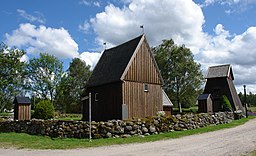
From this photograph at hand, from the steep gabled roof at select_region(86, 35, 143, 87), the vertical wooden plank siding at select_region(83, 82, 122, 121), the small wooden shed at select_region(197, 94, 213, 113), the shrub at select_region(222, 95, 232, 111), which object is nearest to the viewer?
the vertical wooden plank siding at select_region(83, 82, 122, 121)

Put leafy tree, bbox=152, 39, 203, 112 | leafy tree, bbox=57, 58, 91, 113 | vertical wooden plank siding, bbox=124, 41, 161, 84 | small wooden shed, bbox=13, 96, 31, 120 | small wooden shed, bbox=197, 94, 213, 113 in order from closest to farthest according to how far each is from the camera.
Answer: vertical wooden plank siding, bbox=124, 41, 161, 84, small wooden shed, bbox=13, 96, 31, 120, small wooden shed, bbox=197, 94, 213, 113, leafy tree, bbox=152, 39, 203, 112, leafy tree, bbox=57, 58, 91, 113

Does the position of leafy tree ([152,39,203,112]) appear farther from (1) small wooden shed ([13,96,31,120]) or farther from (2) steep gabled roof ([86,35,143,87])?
(1) small wooden shed ([13,96,31,120])

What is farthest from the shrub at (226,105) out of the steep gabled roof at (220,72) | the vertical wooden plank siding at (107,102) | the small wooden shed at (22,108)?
the small wooden shed at (22,108)

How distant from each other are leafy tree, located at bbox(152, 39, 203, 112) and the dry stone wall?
103 ft

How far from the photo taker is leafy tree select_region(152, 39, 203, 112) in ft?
180

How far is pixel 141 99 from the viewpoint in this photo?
2650 cm

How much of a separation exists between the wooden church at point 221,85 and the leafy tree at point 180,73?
1041 centimetres

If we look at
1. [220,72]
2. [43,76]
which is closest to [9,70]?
[43,76]

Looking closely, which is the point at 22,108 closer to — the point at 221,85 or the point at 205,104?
the point at 205,104

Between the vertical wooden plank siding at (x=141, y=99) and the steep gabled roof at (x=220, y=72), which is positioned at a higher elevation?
the steep gabled roof at (x=220, y=72)

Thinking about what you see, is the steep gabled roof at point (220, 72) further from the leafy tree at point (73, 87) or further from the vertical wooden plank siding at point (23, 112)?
the leafy tree at point (73, 87)

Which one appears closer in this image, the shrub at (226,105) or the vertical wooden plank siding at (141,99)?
the vertical wooden plank siding at (141,99)

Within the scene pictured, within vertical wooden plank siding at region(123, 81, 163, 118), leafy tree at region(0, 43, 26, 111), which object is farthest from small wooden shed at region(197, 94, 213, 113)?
leafy tree at region(0, 43, 26, 111)

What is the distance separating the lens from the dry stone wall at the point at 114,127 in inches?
707
